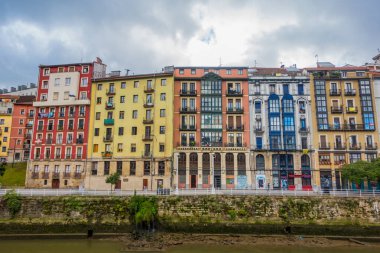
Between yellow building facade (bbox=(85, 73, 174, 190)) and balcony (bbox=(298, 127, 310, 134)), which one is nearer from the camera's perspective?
yellow building facade (bbox=(85, 73, 174, 190))

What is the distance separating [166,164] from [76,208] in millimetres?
20271

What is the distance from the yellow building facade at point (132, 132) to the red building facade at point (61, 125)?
202 cm

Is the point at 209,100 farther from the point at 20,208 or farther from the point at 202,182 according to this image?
the point at 20,208

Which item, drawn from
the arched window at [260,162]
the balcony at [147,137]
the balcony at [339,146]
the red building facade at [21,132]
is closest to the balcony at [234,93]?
the arched window at [260,162]

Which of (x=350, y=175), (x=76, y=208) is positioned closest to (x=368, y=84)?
(x=350, y=175)

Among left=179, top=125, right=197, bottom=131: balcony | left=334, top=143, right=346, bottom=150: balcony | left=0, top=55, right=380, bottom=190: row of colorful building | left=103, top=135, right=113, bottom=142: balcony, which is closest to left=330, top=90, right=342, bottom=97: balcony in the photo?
left=0, top=55, right=380, bottom=190: row of colorful building

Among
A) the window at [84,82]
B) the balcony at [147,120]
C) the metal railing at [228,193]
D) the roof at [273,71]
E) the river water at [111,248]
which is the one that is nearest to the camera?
the river water at [111,248]

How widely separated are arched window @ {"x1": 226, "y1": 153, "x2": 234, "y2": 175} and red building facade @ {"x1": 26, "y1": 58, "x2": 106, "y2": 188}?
2617 centimetres

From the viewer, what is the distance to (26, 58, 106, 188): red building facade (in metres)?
54.7

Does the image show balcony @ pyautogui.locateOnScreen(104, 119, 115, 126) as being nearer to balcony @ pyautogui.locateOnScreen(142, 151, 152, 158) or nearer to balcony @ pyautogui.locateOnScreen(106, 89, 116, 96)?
balcony @ pyautogui.locateOnScreen(106, 89, 116, 96)

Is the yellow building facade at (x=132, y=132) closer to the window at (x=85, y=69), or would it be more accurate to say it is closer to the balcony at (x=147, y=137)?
the balcony at (x=147, y=137)

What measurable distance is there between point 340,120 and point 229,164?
71.0 ft

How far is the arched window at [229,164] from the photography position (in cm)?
5234

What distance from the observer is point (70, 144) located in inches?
2218
